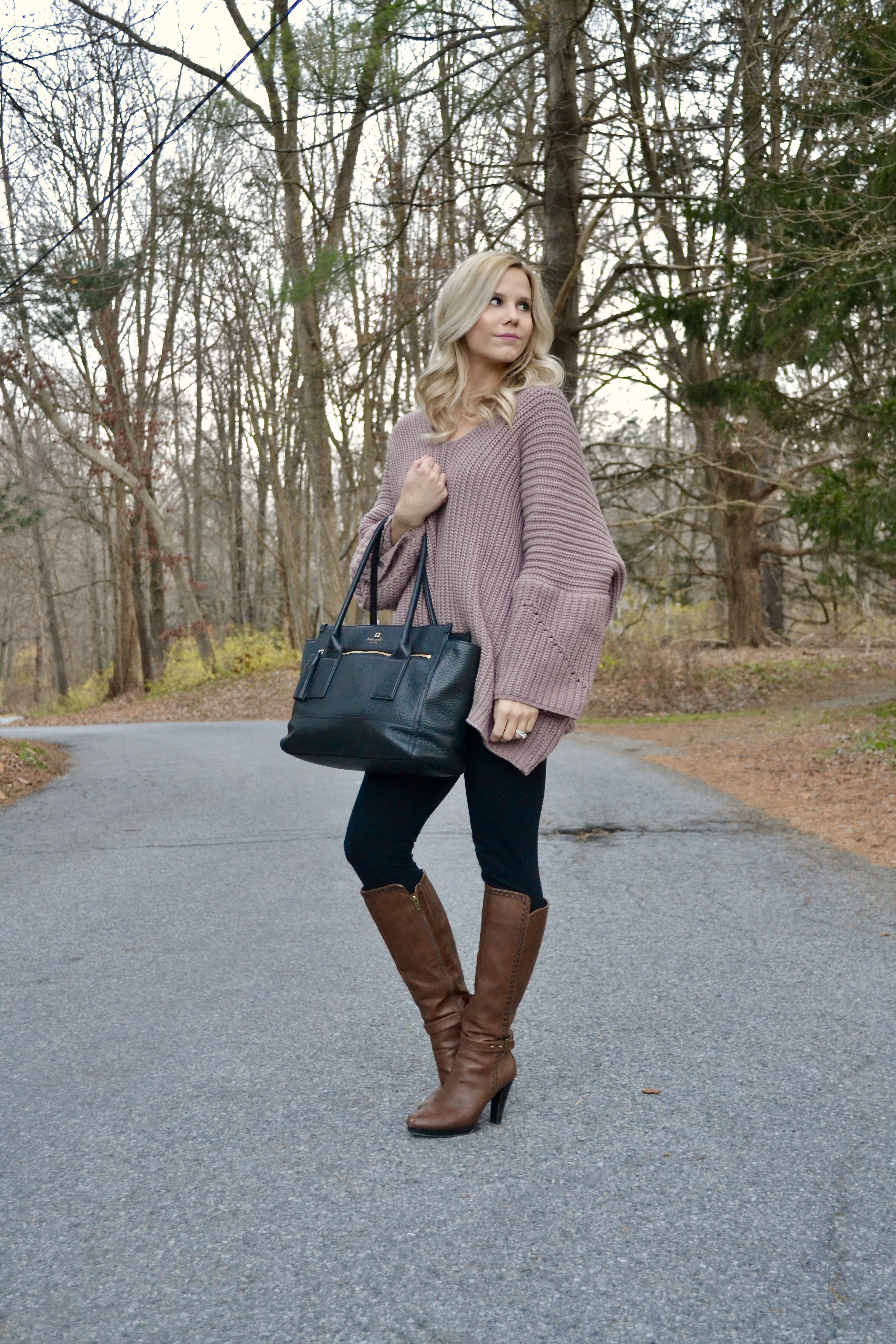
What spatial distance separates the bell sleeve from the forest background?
5.97m

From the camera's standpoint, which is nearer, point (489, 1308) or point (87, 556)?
point (489, 1308)

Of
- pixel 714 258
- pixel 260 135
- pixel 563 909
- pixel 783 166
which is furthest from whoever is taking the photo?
pixel 260 135

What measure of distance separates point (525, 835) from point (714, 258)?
493 inches

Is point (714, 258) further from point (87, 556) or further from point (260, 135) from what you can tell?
point (87, 556)

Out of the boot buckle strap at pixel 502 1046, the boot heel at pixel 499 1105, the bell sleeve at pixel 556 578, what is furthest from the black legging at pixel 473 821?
the boot heel at pixel 499 1105

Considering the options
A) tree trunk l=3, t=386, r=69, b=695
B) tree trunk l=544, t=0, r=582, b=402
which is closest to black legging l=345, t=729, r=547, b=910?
tree trunk l=544, t=0, r=582, b=402

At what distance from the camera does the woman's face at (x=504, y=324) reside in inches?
107

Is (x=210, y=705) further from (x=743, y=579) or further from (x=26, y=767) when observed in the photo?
(x=26, y=767)

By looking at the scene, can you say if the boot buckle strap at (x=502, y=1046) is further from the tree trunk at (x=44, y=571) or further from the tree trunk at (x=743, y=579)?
the tree trunk at (x=44, y=571)

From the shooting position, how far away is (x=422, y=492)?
2.64 m

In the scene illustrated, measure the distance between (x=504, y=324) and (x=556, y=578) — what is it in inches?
24.9

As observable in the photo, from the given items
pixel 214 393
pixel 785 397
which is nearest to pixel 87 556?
Result: pixel 214 393

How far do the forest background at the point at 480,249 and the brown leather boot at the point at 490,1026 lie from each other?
21.3ft

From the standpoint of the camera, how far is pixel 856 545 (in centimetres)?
934
